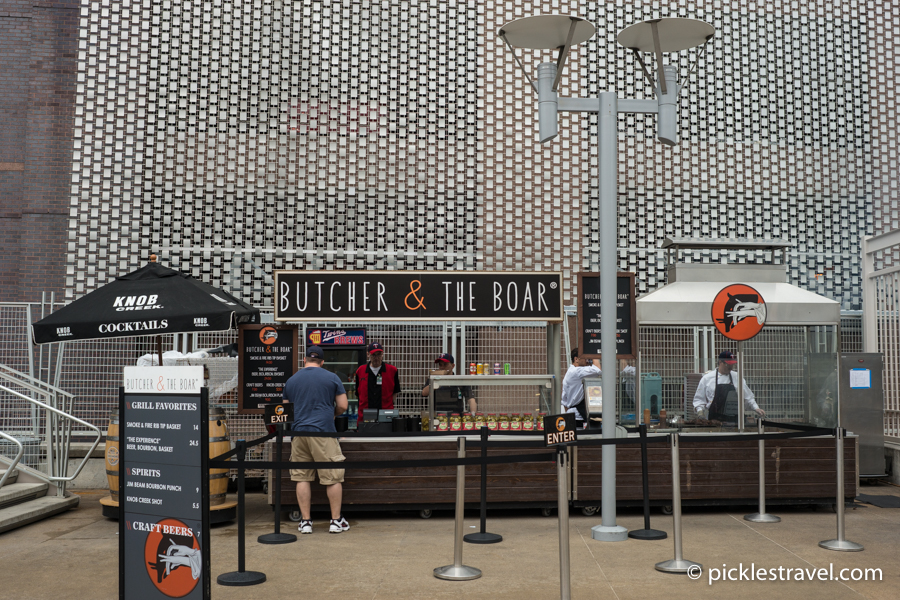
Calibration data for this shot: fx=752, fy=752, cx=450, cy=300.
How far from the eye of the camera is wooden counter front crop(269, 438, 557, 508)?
283 inches

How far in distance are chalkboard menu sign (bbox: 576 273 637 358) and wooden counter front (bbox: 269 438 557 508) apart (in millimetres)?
1468

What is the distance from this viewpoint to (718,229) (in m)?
12.0

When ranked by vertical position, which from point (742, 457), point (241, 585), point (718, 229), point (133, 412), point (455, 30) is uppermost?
point (455, 30)

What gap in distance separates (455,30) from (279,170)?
3.58 metres

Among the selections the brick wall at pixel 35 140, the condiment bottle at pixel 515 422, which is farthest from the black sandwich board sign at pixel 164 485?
the brick wall at pixel 35 140

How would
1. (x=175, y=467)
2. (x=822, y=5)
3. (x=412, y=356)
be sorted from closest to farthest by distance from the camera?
(x=175, y=467) < (x=412, y=356) < (x=822, y=5)

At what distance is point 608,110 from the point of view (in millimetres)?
6297

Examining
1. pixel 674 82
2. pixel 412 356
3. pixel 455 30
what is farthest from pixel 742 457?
pixel 455 30

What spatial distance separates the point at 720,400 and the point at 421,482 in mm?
3270

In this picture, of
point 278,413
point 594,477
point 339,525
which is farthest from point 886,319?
point 278,413

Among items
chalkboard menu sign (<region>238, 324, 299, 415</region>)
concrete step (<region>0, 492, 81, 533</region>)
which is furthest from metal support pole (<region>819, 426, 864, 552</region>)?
concrete step (<region>0, 492, 81, 533</region>)

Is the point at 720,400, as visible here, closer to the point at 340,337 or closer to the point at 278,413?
the point at 278,413

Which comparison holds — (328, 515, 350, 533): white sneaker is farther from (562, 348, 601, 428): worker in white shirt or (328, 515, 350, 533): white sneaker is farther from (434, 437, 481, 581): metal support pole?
(562, 348, 601, 428): worker in white shirt

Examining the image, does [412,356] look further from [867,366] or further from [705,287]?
[867,366]
